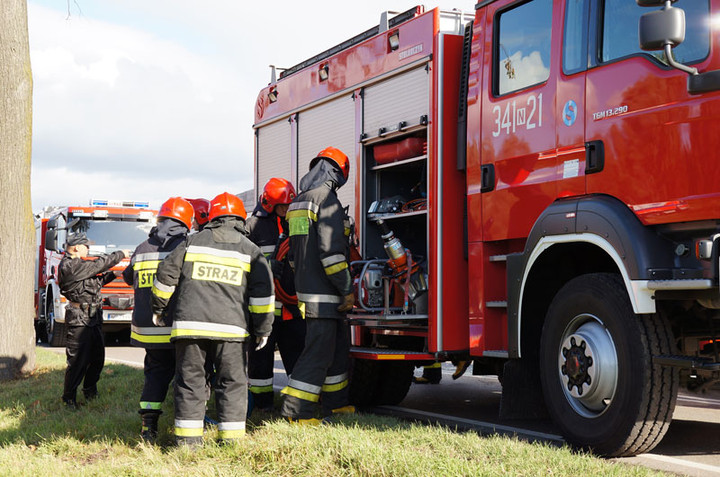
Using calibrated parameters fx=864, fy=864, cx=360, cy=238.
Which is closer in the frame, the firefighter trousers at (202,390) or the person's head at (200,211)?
the firefighter trousers at (202,390)

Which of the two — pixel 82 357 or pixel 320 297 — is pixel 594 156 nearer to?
pixel 320 297

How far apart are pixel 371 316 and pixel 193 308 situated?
191 centimetres

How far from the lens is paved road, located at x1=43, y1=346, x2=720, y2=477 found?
505 cm

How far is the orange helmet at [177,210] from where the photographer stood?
258 inches

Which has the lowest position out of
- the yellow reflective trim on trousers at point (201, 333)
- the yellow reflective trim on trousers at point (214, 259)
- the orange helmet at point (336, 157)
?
the yellow reflective trim on trousers at point (201, 333)

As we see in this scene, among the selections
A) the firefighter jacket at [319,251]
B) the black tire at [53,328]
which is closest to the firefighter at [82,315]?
the firefighter jacket at [319,251]

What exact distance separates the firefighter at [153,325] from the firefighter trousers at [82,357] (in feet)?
5.79

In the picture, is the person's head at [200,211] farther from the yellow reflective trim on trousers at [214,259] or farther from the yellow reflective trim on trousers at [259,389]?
the yellow reflective trim on trousers at [214,259]

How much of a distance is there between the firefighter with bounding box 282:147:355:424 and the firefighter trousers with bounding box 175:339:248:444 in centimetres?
70

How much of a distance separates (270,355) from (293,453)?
2.39 metres

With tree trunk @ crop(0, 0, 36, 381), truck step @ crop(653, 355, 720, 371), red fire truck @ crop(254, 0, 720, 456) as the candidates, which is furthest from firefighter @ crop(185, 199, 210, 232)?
truck step @ crop(653, 355, 720, 371)

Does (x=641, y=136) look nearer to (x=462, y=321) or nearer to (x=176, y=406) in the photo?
(x=462, y=321)

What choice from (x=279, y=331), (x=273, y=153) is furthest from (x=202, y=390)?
(x=273, y=153)

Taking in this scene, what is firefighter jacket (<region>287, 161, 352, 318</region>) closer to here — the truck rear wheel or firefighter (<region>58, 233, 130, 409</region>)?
the truck rear wheel
